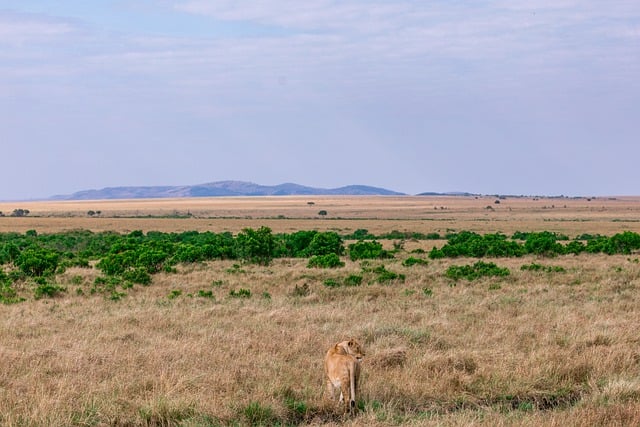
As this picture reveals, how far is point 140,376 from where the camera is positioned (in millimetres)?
9453

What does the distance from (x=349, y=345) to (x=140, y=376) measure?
9.63ft

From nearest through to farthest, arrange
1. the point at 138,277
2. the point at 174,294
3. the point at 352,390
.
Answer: the point at 352,390
the point at 174,294
the point at 138,277

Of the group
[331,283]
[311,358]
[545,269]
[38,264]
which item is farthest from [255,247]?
[311,358]

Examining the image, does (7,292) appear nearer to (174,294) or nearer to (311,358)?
(174,294)

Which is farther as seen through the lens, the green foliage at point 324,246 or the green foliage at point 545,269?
the green foliage at point 324,246

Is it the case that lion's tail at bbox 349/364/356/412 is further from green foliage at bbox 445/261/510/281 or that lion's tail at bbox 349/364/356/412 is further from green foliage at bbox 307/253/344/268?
Answer: green foliage at bbox 307/253/344/268

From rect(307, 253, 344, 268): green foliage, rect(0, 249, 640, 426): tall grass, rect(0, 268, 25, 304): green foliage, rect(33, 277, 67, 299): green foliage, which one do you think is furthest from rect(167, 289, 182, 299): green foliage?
rect(307, 253, 344, 268): green foliage

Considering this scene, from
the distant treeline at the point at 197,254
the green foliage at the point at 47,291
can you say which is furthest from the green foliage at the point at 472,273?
the green foliage at the point at 47,291

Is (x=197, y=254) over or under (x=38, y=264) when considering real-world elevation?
under

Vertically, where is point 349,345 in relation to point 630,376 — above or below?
above

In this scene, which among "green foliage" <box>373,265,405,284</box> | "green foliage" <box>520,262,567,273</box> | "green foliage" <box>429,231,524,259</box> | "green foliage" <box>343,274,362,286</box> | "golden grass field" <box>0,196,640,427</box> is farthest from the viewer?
"green foliage" <box>429,231,524,259</box>

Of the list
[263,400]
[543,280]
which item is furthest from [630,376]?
[543,280]

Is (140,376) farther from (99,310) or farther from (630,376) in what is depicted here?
(99,310)

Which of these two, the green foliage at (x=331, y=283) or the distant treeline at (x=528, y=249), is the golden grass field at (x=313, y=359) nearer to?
the green foliage at (x=331, y=283)
